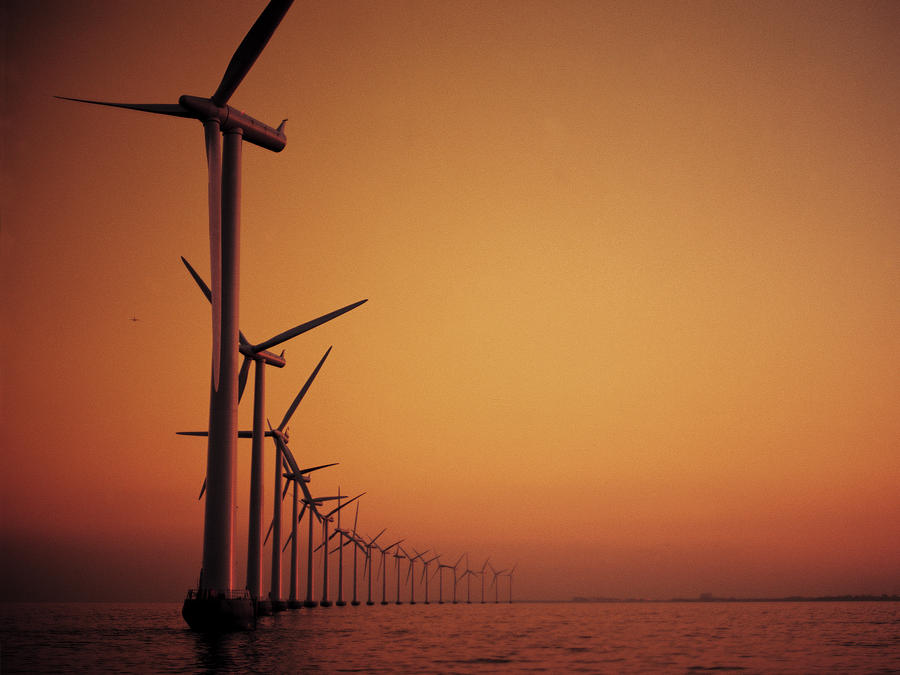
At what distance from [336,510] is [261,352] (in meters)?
109

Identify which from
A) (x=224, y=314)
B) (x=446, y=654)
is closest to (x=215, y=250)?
(x=224, y=314)

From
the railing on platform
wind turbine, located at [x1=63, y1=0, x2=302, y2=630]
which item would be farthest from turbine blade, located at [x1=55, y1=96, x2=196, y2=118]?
the railing on platform

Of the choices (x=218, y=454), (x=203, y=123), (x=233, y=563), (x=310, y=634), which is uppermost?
(x=203, y=123)

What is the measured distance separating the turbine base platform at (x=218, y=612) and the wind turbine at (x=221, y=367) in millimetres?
61

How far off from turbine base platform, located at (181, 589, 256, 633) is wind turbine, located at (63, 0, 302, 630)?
0.20 ft

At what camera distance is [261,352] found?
90000 millimetres

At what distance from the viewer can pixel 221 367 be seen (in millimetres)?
61062

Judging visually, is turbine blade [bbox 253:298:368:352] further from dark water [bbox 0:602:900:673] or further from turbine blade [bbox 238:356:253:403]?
dark water [bbox 0:602:900:673]

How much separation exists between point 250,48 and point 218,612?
3381cm

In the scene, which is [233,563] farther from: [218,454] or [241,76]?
[241,76]

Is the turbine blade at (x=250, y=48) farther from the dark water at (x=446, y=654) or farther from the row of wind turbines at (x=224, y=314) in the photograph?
the dark water at (x=446, y=654)

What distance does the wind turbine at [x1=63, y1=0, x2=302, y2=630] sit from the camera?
186 feet

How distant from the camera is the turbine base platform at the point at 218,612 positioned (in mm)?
57625

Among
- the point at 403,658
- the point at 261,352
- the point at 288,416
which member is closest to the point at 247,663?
the point at 403,658
